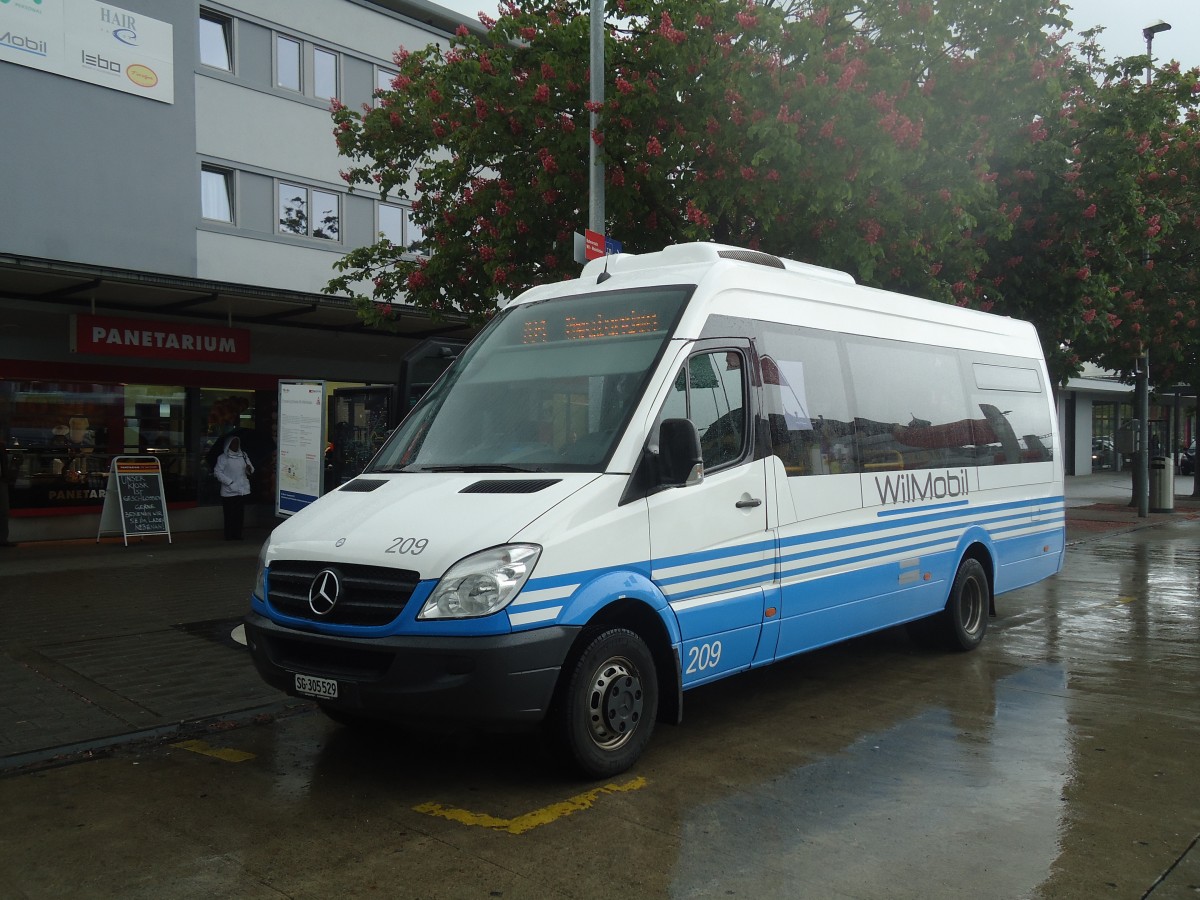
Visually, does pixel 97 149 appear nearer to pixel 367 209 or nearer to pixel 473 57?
pixel 367 209

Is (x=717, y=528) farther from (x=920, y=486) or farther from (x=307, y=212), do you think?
(x=307, y=212)

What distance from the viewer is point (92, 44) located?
54.3ft

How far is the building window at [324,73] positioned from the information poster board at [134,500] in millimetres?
7790

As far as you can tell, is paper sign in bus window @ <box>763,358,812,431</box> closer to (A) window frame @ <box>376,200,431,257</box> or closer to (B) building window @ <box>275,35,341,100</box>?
(A) window frame @ <box>376,200,431,257</box>

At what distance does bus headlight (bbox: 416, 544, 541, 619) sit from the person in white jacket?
13.0 m

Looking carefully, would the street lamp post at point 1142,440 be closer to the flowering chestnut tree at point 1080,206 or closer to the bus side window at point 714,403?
the flowering chestnut tree at point 1080,206

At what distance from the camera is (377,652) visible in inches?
195

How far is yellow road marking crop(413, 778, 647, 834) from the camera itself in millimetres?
4723

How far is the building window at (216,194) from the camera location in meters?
18.2

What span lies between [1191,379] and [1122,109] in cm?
1305

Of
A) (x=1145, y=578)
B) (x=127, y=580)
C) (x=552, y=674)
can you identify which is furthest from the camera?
(x=1145, y=578)

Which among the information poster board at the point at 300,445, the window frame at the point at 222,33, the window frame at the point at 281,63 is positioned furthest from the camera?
the window frame at the point at 281,63

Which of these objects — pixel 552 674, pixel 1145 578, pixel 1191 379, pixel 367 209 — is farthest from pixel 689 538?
pixel 1191 379

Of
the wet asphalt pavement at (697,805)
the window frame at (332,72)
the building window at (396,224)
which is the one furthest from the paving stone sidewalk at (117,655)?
the window frame at (332,72)
